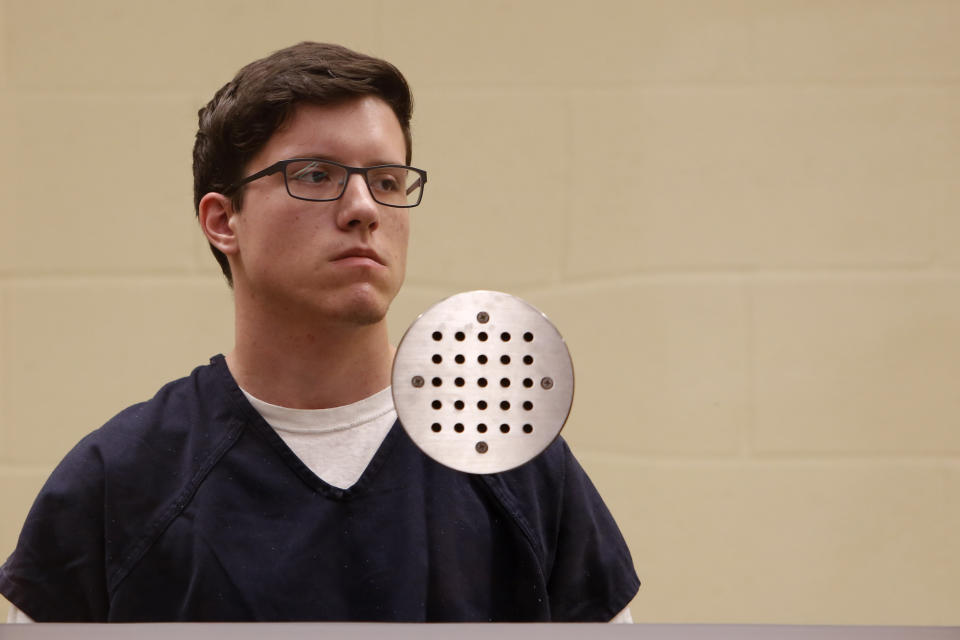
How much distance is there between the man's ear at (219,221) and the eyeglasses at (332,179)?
0.07 meters

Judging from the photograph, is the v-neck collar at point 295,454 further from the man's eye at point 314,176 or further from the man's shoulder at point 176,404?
the man's eye at point 314,176

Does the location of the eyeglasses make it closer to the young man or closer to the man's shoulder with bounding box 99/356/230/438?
the young man

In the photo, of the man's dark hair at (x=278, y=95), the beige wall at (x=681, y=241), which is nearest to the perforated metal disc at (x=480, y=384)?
the man's dark hair at (x=278, y=95)

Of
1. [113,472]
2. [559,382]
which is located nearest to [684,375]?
[559,382]

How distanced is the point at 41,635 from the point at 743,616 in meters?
0.69

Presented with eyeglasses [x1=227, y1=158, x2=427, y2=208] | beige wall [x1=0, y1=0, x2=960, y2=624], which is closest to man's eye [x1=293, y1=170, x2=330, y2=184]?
eyeglasses [x1=227, y1=158, x2=427, y2=208]

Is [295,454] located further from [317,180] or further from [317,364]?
[317,180]

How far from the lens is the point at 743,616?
1033 mm

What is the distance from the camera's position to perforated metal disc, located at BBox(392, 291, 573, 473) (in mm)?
674

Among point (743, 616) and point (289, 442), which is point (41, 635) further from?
point (743, 616)

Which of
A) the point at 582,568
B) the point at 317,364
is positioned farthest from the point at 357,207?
the point at 582,568

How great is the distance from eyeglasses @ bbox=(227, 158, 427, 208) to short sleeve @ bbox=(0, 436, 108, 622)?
0.29 m

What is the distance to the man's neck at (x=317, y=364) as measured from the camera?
827 millimetres

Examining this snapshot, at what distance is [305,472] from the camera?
80 cm
